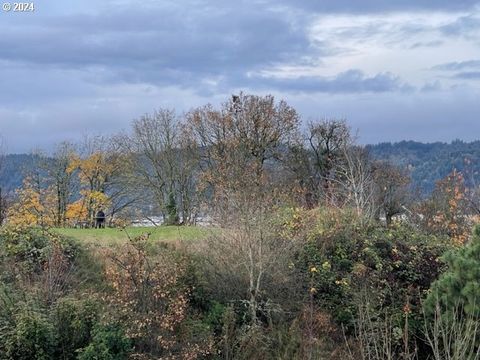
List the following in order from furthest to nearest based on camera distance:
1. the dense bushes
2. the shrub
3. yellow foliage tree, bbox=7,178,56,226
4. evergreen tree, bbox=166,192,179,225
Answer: evergreen tree, bbox=166,192,179,225 < yellow foliage tree, bbox=7,178,56,226 < the dense bushes < the shrub

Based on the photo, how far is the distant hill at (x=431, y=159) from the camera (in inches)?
1048

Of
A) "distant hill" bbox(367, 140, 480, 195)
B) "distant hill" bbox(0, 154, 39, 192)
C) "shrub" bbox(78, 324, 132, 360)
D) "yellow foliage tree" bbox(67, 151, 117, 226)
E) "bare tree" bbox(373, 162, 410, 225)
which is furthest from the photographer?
"bare tree" bbox(373, 162, 410, 225)

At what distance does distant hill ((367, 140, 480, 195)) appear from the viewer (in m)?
26.6

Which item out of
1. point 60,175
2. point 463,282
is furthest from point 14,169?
point 463,282

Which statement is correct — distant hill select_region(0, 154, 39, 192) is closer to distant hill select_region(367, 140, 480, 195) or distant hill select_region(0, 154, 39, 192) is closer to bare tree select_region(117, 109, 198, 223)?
bare tree select_region(117, 109, 198, 223)

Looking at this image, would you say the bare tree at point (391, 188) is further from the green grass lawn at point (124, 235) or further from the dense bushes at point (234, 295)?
the green grass lawn at point (124, 235)

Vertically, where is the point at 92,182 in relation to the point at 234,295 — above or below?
above

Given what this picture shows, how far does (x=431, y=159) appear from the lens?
6538 centimetres

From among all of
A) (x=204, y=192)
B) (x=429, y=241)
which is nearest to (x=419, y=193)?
(x=204, y=192)

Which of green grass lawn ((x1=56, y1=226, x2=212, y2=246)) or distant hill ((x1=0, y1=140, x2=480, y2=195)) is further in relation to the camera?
distant hill ((x1=0, y1=140, x2=480, y2=195))

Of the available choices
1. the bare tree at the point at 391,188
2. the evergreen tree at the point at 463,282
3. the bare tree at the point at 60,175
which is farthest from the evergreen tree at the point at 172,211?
the evergreen tree at the point at 463,282

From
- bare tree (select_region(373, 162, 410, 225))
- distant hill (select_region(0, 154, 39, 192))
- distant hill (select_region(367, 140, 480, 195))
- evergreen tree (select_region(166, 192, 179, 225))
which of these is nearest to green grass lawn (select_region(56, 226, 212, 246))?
distant hill (select_region(367, 140, 480, 195))

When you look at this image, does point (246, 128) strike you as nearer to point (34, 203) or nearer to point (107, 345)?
point (34, 203)

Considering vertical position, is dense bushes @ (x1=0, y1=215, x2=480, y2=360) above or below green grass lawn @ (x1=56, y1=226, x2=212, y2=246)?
below
